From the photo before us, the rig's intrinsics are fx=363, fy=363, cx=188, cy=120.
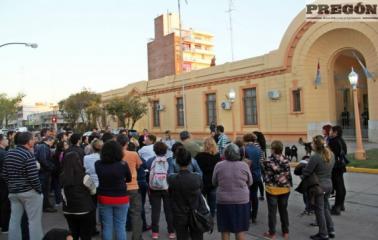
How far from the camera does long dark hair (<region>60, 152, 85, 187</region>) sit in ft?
15.6

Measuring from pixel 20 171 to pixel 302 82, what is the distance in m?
20.3

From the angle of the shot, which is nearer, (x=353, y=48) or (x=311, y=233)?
(x=311, y=233)

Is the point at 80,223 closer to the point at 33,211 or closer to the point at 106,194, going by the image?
the point at 106,194

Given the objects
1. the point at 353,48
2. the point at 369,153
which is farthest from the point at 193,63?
the point at 369,153

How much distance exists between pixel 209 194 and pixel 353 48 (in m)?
18.3

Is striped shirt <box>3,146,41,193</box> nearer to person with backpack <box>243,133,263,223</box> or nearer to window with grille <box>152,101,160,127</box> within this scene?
person with backpack <box>243,133,263,223</box>

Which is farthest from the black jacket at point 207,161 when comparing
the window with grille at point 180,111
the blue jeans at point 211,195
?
the window with grille at point 180,111

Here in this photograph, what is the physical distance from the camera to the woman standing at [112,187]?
188 inches

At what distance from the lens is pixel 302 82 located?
22781 mm

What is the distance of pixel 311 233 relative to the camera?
6.09 metres

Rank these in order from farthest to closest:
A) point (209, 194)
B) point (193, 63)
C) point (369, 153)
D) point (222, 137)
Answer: point (193, 63) < point (369, 153) < point (222, 137) < point (209, 194)

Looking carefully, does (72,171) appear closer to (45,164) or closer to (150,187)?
(150,187)

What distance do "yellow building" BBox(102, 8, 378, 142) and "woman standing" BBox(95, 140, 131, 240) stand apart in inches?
735

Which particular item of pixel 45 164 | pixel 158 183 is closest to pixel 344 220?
pixel 158 183
